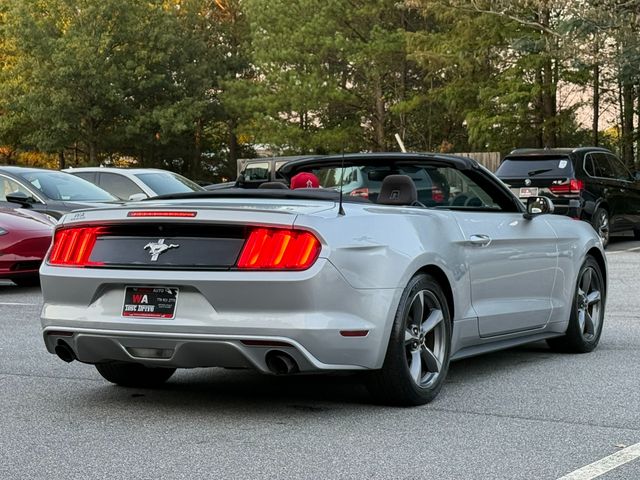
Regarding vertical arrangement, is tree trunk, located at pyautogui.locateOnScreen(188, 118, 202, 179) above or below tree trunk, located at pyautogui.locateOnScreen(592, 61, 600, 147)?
below

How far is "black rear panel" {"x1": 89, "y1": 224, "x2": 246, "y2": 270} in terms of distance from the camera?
5938 millimetres

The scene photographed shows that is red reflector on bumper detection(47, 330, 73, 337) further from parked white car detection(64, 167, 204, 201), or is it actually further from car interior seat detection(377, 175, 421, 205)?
parked white car detection(64, 167, 204, 201)

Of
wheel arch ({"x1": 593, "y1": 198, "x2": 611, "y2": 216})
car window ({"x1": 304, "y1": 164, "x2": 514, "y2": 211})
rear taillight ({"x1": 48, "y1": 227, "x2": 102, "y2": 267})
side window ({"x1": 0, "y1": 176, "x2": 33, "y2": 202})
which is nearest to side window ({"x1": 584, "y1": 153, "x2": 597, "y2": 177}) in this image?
wheel arch ({"x1": 593, "y1": 198, "x2": 611, "y2": 216})

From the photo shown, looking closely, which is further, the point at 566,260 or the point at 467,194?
the point at 566,260

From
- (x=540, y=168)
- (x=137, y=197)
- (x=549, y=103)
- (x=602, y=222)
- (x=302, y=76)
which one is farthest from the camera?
(x=302, y=76)

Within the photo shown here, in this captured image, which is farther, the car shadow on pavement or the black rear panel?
the car shadow on pavement

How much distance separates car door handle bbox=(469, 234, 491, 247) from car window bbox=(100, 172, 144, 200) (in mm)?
12423

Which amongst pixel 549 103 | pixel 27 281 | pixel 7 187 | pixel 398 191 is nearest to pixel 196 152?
pixel 549 103

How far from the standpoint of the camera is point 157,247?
608 centimetres

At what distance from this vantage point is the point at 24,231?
13.7 metres

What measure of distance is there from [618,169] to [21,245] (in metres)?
12.0

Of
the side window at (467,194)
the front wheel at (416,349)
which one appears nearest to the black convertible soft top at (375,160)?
the side window at (467,194)

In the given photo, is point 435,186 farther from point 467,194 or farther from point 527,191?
point 527,191

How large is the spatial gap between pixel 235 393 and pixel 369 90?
43971 millimetres
